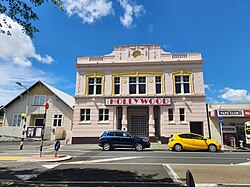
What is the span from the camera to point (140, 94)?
21.8 metres

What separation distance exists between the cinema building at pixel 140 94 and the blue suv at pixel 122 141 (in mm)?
4896

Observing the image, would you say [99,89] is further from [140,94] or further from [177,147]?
[177,147]

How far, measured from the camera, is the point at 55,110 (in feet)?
94.3

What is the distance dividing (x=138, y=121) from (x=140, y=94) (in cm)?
339

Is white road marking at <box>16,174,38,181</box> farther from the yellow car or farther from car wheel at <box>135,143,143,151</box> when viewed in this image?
the yellow car

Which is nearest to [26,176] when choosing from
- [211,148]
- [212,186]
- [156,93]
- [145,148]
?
[212,186]

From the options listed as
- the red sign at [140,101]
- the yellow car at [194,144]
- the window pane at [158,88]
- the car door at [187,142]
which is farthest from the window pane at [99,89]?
the car door at [187,142]

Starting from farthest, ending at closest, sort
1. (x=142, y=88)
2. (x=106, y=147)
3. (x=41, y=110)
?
(x=41, y=110)
(x=142, y=88)
(x=106, y=147)

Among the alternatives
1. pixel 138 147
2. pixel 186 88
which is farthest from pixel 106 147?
pixel 186 88

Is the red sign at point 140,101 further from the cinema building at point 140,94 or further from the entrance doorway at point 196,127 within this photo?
the entrance doorway at point 196,127

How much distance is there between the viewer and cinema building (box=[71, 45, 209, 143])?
20750 millimetres

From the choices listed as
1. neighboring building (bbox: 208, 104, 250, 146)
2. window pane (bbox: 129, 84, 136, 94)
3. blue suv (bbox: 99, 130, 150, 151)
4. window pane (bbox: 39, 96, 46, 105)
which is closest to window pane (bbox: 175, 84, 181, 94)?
neighboring building (bbox: 208, 104, 250, 146)

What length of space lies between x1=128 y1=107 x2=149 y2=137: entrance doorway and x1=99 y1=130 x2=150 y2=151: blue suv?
5.99m

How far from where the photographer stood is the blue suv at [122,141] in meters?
15.5
